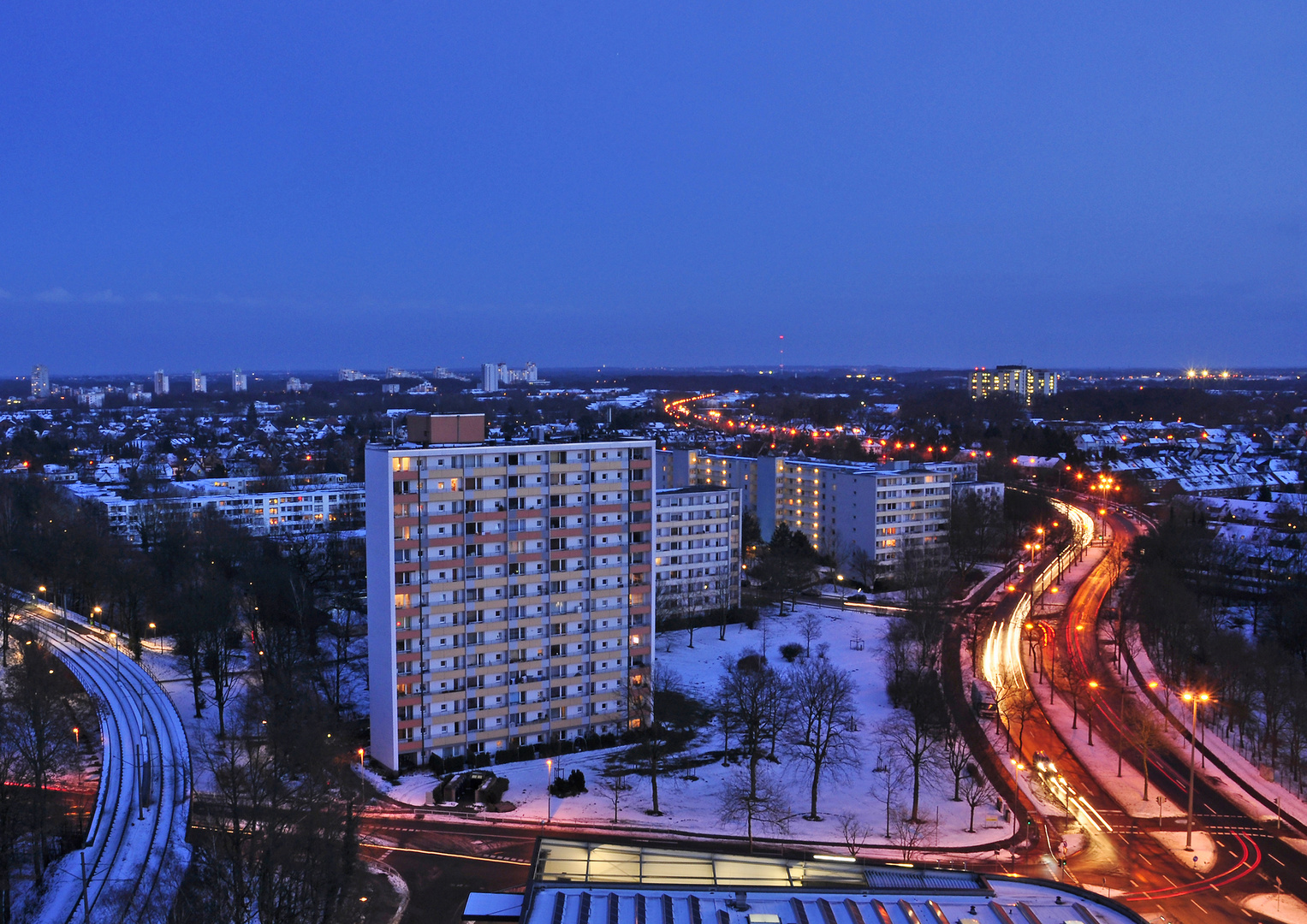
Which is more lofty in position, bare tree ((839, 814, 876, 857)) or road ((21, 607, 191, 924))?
road ((21, 607, 191, 924))

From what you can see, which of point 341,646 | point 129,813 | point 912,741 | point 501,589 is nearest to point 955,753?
point 912,741

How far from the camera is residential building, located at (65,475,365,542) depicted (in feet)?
234

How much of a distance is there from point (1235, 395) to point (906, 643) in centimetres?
17677

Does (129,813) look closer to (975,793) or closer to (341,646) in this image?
(341,646)

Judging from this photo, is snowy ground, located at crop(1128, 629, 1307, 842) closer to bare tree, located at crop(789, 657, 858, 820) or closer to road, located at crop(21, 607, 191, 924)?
bare tree, located at crop(789, 657, 858, 820)

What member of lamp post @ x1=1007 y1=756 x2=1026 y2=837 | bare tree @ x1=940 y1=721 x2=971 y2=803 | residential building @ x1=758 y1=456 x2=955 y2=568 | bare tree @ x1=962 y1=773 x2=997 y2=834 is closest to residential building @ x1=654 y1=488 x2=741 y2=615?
residential building @ x1=758 y1=456 x2=955 y2=568

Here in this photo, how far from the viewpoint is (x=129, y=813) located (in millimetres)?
27375

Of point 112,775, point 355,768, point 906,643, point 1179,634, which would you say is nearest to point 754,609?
point 906,643

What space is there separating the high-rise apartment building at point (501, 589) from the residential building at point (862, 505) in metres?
32.2

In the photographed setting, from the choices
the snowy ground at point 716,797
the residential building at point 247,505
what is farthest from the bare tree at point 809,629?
the residential building at point 247,505

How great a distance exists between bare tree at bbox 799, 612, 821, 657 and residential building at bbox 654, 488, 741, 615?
455 cm

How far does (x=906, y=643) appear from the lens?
43.9m

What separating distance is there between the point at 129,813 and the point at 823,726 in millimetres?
23591

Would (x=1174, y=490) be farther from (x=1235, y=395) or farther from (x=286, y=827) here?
(x=1235, y=395)
